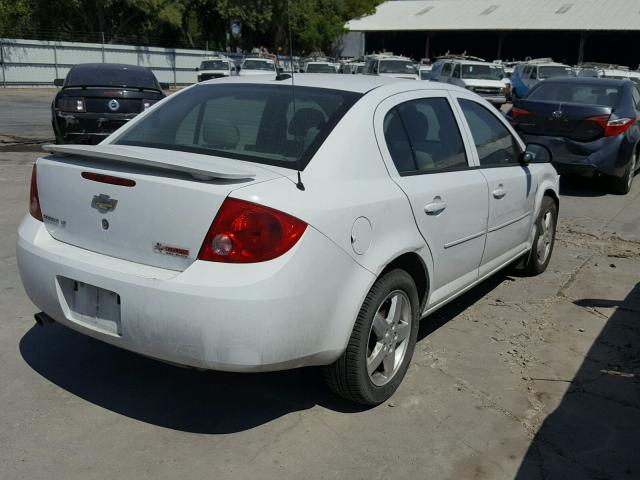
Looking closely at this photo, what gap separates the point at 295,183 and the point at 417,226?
87cm

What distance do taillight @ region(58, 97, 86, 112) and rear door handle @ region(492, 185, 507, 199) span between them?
8.13 meters

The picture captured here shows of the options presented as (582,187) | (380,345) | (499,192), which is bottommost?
(582,187)

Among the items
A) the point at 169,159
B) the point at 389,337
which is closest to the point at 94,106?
the point at 169,159

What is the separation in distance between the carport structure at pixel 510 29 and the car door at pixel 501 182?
1694 inches

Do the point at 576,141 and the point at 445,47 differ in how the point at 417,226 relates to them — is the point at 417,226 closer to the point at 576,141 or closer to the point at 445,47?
the point at 576,141

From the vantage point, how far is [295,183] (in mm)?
3174

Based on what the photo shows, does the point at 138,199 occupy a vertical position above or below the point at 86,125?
above

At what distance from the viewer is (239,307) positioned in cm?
291

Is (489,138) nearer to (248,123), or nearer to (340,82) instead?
(340,82)

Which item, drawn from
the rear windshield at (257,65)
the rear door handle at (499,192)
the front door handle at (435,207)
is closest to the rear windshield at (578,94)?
the rear door handle at (499,192)

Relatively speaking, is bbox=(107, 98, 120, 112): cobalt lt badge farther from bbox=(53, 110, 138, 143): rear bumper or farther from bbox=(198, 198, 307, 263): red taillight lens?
bbox=(198, 198, 307, 263): red taillight lens

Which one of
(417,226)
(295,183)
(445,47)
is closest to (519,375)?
(417,226)

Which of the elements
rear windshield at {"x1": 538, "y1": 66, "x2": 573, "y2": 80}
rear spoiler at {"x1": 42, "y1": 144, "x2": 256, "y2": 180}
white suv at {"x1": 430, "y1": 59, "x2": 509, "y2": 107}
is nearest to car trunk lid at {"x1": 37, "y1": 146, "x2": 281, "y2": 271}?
rear spoiler at {"x1": 42, "y1": 144, "x2": 256, "y2": 180}

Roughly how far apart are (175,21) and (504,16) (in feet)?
75.1
